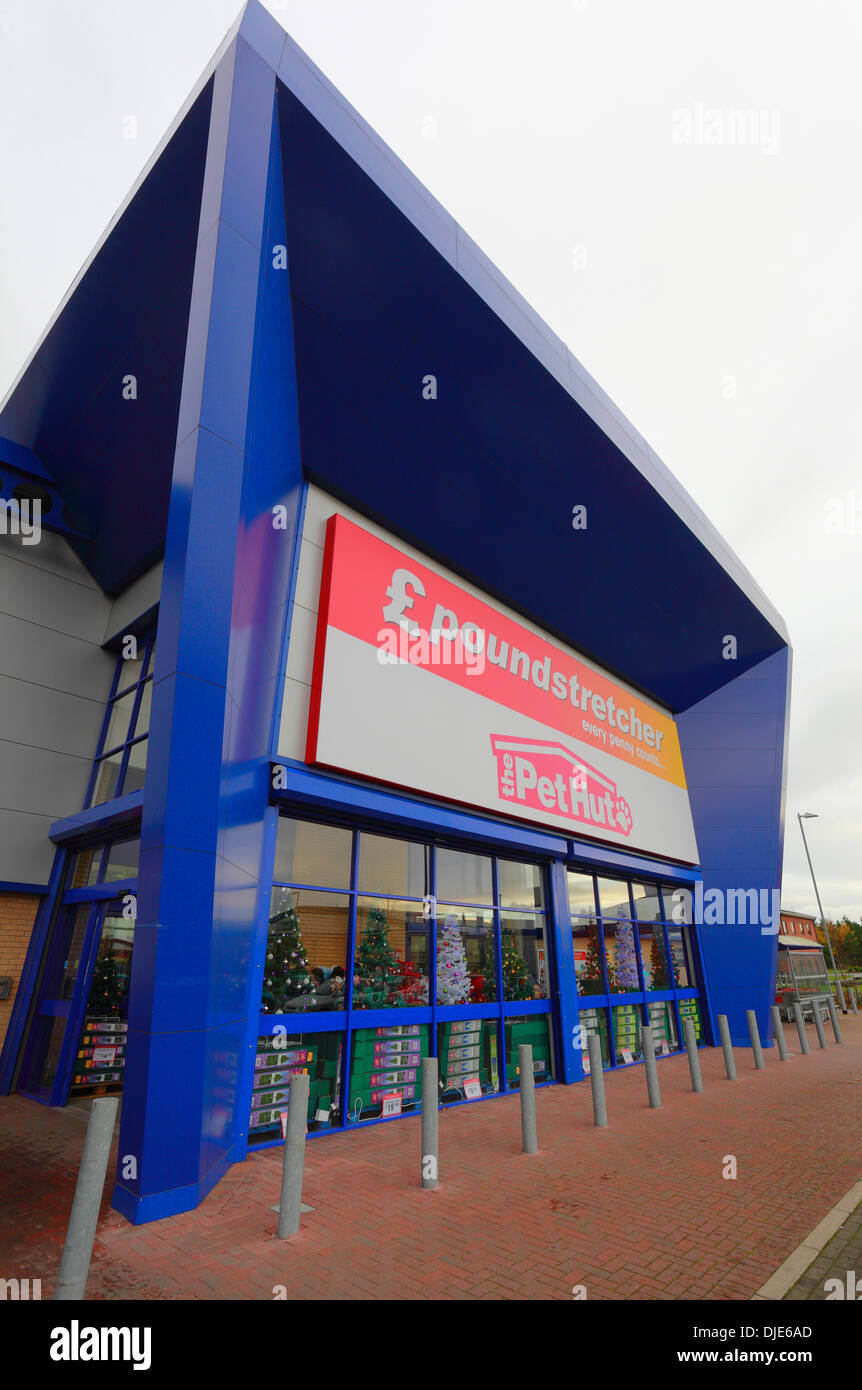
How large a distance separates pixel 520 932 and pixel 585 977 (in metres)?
2.29

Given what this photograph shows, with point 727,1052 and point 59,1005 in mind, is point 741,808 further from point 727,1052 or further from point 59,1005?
point 59,1005

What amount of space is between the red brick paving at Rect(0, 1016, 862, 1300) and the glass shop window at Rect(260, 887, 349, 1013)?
1.43m

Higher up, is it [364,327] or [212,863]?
[364,327]

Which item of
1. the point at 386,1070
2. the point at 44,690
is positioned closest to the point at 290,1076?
the point at 386,1070

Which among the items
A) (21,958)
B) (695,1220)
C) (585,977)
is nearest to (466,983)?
(585,977)

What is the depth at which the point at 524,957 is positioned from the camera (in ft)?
36.9

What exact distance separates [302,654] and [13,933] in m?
6.71

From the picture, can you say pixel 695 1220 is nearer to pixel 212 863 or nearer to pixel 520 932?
pixel 212 863

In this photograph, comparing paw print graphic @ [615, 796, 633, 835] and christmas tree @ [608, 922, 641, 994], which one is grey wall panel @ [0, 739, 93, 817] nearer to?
paw print graphic @ [615, 796, 633, 835]

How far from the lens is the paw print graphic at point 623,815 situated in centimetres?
1432

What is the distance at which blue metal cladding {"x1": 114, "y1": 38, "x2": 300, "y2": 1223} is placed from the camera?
16.4 feet

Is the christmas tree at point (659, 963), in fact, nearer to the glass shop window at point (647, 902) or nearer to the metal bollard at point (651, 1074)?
the glass shop window at point (647, 902)

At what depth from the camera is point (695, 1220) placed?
5.03m

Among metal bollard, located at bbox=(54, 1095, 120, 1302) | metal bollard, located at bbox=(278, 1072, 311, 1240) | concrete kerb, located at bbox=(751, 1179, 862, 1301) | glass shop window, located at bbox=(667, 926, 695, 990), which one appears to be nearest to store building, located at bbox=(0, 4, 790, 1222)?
metal bollard, located at bbox=(278, 1072, 311, 1240)
